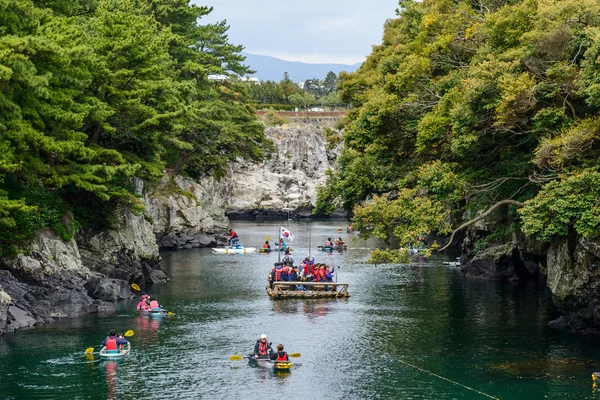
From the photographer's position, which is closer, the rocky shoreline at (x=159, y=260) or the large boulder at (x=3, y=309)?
the large boulder at (x=3, y=309)

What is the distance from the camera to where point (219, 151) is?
8712cm

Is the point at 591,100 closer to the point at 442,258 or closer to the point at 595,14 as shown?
the point at 595,14

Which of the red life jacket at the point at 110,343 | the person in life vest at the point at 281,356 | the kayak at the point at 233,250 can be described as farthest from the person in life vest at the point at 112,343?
the kayak at the point at 233,250

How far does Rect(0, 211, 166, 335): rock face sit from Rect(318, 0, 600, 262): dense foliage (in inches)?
584

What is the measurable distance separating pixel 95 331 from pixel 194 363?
7.19 metres

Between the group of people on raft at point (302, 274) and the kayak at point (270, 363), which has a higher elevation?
the group of people on raft at point (302, 274)

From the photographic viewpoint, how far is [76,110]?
138 feet

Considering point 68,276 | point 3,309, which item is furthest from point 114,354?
point 68,276

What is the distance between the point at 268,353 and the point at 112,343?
6.45m

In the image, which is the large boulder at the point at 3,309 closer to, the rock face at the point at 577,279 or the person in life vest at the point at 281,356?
the person in life vest at the point at 281,356

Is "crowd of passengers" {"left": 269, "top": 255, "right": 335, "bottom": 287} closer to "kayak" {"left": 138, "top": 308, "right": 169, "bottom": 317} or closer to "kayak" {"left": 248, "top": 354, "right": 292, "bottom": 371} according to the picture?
"kayak" {"left": 138, "top": 308, "right": 169, "bottom": 317}

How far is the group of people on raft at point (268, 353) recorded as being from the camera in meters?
31.4

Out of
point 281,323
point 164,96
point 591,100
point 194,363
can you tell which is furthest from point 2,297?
point 591,100

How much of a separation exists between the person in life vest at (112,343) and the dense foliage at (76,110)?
26.4 ft
